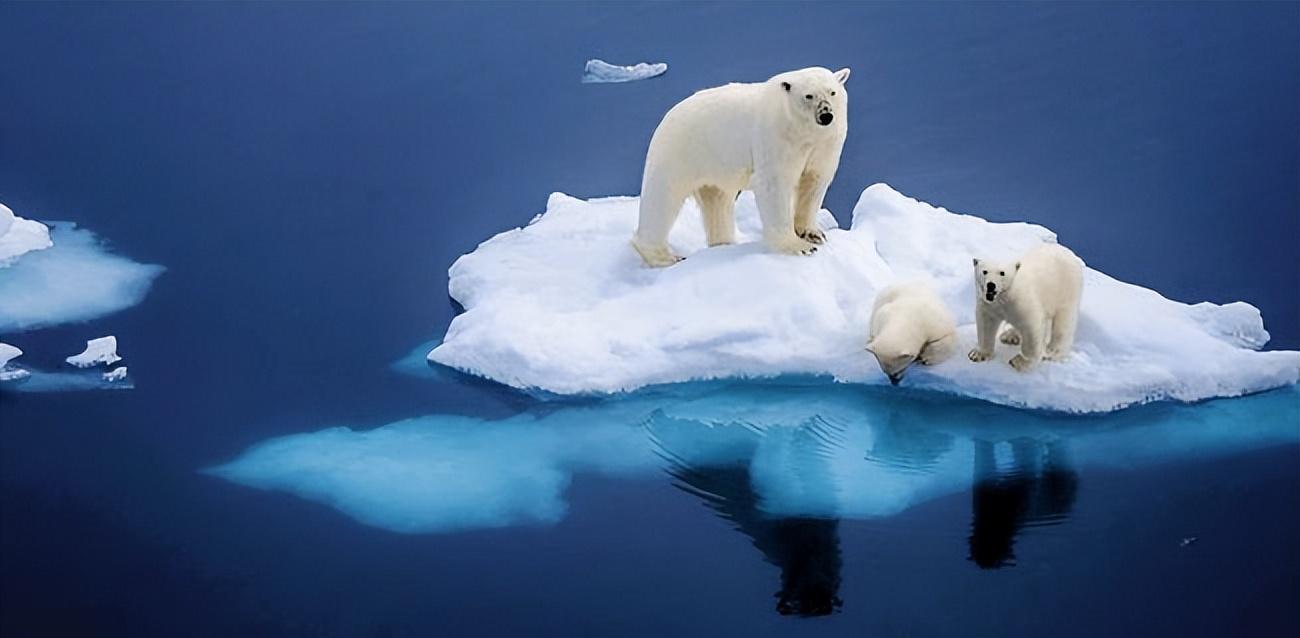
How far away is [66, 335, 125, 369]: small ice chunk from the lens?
5.98m

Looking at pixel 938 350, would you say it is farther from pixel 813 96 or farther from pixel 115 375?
pixel 115 375

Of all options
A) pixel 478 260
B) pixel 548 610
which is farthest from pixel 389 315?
pixel 548 610

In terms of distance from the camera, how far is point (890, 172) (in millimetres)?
7227

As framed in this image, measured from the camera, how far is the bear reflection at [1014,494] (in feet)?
16.1

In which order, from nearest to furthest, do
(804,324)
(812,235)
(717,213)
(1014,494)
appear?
(1014,494), (804,324), (812,235), (717,213)

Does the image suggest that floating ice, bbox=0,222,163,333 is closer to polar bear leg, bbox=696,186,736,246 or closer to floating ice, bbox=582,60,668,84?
polar bear leg, bbox=696,186,736,246

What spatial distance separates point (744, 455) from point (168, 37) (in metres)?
5.05

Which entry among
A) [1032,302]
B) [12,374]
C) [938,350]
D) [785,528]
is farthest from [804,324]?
[12,374]

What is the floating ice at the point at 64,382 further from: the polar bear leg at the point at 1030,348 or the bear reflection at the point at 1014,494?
the polar bear leg at the point at 1030,348

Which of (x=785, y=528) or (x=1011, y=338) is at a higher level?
(x=1011, y=338)

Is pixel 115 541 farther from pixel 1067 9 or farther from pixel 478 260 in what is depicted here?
pixel 1067 9

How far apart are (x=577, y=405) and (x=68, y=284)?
7.93 feet

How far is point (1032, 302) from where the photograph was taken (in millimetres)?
5379

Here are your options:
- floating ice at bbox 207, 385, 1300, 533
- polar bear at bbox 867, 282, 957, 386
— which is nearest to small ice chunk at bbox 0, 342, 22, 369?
floating ice at bbox 207, 385, 1300, 533
